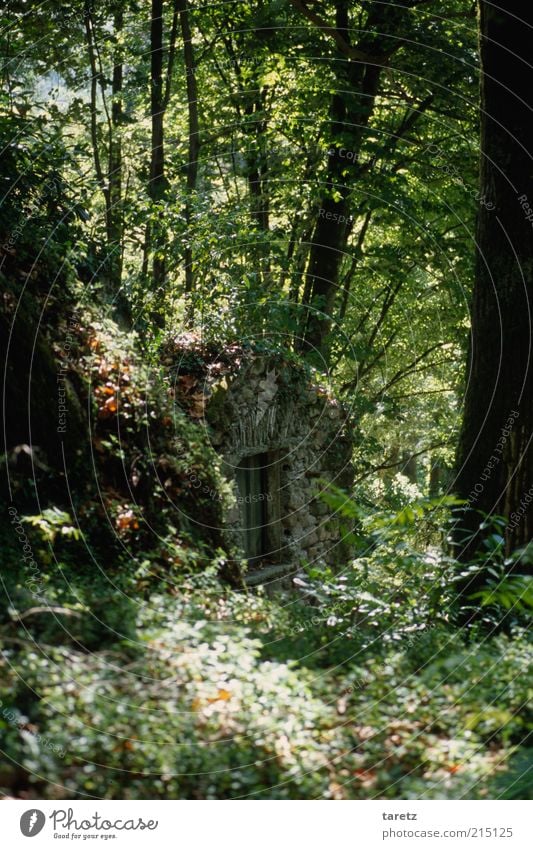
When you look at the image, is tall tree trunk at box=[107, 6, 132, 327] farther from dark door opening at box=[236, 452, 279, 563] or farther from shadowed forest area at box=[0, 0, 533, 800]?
dark door opening at box=[236, 452, 279, 563]

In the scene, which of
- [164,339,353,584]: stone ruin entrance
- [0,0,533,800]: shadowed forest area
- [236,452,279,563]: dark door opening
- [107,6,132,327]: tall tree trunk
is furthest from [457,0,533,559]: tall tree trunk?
[236,452,279,563]: dark door opening

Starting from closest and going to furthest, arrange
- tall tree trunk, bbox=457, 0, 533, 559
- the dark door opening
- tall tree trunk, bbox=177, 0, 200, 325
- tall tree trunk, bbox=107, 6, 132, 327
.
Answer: tall tree trunk, bbox=457, 0, 533, 559 < tall tree trunk, bbox=107, 6, 132, 327 < the dark door opening < tall tree trunk, bbox=177, 0, 200, 325

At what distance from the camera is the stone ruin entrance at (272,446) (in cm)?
933

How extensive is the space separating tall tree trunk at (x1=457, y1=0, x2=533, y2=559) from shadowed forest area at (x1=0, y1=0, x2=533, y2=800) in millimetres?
17

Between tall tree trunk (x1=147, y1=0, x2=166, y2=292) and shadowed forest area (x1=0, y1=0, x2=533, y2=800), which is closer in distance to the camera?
shadowed forest area (x1=0, y1=0, x2=533, y2=800)

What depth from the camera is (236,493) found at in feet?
31.8

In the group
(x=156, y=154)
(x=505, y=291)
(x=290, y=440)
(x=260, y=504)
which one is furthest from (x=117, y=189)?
(x=505, y=291)

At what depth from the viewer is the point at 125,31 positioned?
1330 centimetres

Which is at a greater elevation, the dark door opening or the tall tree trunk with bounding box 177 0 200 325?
the tall tree trunk with bounding box 177 0 200 325

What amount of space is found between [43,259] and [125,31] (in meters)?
7.78

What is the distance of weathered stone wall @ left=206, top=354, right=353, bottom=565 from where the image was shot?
370 inches

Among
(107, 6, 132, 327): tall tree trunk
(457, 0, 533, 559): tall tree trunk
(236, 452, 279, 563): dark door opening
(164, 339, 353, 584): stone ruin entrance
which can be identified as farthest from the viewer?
(236, 452, 279, 563): dark door opening
